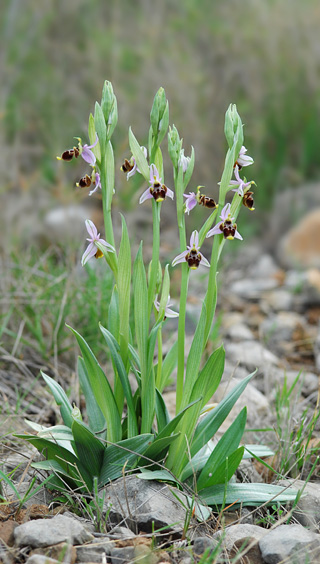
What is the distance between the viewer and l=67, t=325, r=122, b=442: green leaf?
1.86 m

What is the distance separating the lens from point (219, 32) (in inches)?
268

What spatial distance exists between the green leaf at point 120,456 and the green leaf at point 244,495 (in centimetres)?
23

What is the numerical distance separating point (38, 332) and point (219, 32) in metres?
5.06

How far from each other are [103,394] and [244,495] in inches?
20.1

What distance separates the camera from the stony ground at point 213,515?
1.53m

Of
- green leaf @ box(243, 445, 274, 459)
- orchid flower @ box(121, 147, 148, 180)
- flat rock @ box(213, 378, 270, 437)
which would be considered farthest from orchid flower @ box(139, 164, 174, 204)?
flat rock @ box(213, 378, 270, 437)

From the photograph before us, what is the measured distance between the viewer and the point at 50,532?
1.52 metres

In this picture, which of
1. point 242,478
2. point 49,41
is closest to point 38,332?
point 242,478

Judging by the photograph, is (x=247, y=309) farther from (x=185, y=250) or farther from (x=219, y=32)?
(x=219, y=32)

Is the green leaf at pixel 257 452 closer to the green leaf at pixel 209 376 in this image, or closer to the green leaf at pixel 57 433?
the green leaf at pixel 209 376

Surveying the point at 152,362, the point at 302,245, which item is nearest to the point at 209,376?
the point at 152,362

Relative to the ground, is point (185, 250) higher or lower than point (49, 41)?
lower

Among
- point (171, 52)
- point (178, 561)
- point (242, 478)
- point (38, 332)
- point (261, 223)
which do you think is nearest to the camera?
point (178, 561)

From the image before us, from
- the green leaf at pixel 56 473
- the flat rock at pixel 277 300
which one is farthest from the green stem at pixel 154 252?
the flat rock at pixel 277 300
